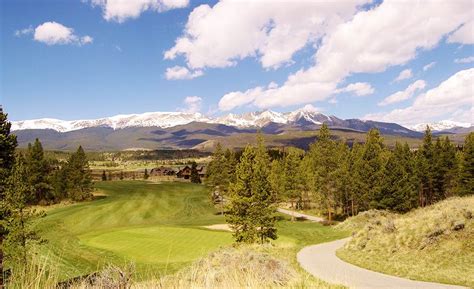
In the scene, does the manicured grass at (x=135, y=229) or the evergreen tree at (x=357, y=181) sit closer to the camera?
the manicured grass at (x=135, y=229)

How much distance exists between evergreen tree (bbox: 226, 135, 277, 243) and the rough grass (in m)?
10.8

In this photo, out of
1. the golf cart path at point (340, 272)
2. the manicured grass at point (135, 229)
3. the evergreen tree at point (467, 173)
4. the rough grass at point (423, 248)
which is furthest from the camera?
the evergreen tree at point (467, 173)

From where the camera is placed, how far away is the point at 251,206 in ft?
143

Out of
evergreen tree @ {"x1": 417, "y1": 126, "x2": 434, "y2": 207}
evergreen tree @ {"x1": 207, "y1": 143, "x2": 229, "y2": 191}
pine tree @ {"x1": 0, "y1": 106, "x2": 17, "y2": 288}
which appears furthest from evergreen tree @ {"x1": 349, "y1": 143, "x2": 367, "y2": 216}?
pine tree @ {"x1": 0, "y1": 106, "x2": 17, "y2": 288}

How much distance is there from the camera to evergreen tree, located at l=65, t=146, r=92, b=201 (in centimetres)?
8512

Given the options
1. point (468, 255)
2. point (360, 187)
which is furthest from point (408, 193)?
point (468, 255)

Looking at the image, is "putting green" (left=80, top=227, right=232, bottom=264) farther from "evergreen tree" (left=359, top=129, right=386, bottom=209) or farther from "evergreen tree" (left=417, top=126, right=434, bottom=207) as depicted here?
"evergreen tree" (left=417, top=126, right=434, bottom=207)

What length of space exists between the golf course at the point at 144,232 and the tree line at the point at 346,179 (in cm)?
501

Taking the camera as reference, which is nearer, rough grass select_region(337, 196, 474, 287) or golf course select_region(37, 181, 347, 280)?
rough grass select_region(337, 196, 474, 287)

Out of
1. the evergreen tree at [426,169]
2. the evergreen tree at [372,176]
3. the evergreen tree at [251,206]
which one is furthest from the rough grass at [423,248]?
the evergreen tree at [426,169]

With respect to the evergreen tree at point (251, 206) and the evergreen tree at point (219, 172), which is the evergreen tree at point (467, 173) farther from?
the evergreen tree at point (219, 172)

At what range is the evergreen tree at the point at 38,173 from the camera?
78.4m

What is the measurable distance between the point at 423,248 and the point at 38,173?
7584 cm

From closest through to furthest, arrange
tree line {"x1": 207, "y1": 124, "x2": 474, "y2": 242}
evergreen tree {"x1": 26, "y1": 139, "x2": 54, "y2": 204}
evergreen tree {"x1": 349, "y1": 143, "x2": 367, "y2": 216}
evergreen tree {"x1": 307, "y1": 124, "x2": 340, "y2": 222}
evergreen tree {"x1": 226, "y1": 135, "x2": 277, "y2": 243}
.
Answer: evergreen tree {"x1": 226, "y1": 135, "x2": 277, "y2": 243}, tree line {"x1": 207, "y1": 124, "x2": 474, "y2": 242}, evergreen tree {"x1": 349, "y1": 143, "x2": 367, "y2": 216}, evergreen tree {"x1": 307, "y1": 124, "x2": 340, "y2": 222}, evergreen tree {"x1": 26, "y1": 139, "x2": 54, "y2": 204}
